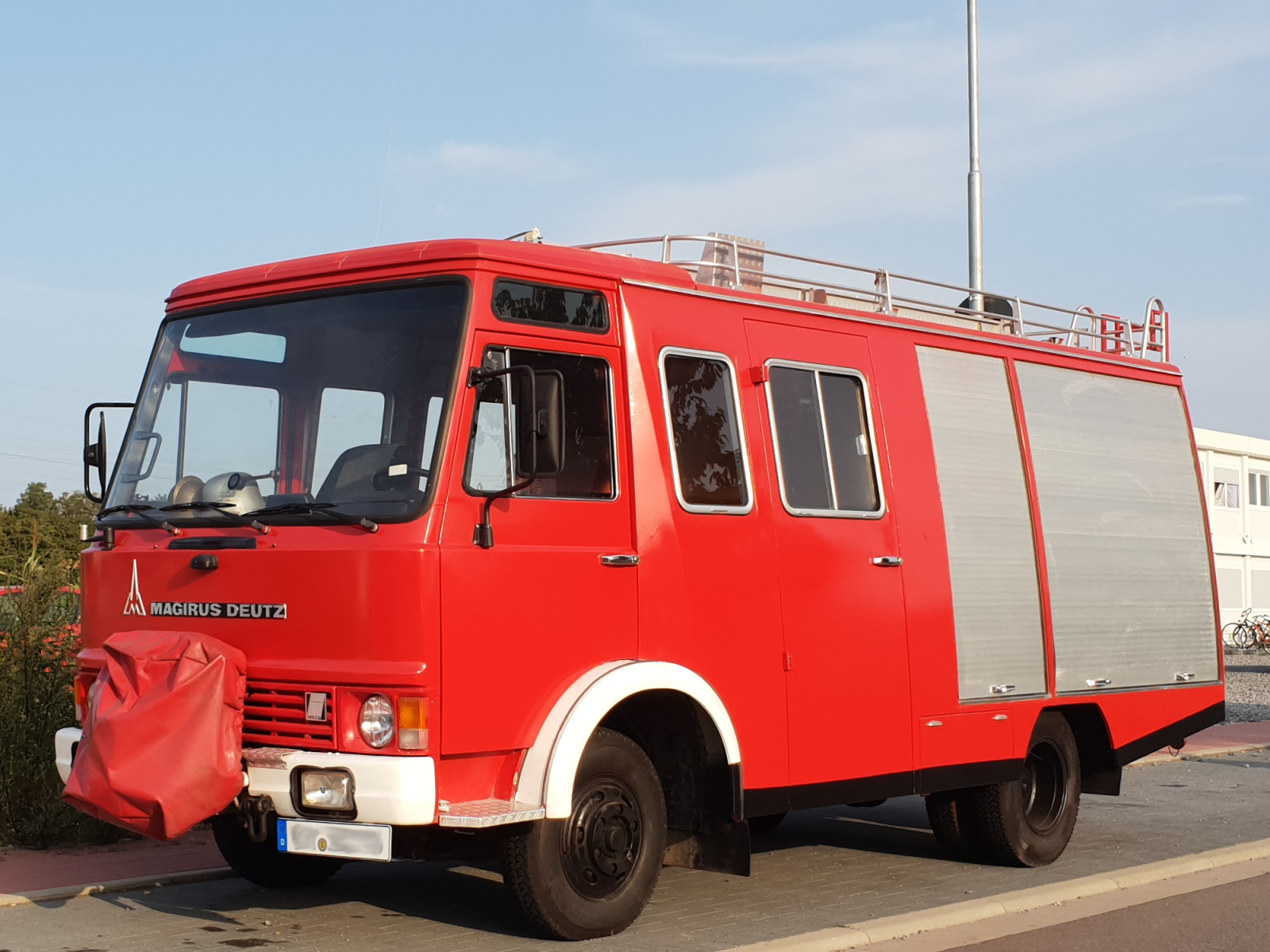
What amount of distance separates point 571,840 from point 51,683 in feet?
15.5

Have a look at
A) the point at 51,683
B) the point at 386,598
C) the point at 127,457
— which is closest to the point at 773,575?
the point at 386,598

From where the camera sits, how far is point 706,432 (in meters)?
7.92

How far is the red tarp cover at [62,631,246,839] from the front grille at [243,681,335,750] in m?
0.09

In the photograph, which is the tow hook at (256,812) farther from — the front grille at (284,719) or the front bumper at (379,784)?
the front grille at (284,719)

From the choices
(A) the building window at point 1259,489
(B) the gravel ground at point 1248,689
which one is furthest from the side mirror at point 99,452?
(A) the building window at point 1259,489

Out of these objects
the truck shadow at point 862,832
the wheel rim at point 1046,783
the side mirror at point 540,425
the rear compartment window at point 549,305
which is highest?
the rear compartment window at point 549,305

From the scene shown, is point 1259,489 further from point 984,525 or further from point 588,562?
point 588,562

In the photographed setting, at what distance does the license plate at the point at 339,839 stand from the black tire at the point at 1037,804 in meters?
4.52

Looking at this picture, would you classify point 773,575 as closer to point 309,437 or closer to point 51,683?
point 309,437

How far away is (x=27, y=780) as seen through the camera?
9.90 meters

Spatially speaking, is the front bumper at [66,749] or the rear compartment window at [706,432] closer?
the front bumper at [66,749]

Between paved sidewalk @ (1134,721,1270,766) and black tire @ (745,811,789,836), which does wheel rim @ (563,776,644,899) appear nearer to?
black tire @ (745,811,789,836)

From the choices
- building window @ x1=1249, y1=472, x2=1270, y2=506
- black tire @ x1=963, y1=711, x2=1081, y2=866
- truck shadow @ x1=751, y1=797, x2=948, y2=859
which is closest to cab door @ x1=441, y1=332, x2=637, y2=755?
black tire @ x1=963, y1=711, x2=1081, y2=866

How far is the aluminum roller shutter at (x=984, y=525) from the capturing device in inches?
365
